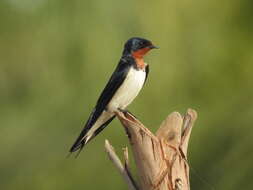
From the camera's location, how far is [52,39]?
4996 millimetres

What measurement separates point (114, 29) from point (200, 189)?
3.30 ft

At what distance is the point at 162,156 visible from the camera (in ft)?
8.38

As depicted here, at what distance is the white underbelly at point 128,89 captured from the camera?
3.79 metres

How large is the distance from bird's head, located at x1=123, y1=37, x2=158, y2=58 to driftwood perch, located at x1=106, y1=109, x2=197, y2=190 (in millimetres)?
1147

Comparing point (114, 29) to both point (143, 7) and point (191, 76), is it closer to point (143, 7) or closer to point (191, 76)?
point (143, 7)

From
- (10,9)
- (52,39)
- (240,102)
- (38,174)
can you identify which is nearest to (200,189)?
(240,102)

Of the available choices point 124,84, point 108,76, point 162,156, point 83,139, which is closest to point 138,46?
point 124,84

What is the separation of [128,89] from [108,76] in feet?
2.93

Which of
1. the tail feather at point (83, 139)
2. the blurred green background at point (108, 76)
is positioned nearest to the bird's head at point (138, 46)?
the tail feather at point (83, 139)

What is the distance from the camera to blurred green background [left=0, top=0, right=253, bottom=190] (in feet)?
13.8

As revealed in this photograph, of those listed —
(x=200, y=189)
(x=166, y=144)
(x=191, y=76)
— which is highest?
(x=166, y=144)

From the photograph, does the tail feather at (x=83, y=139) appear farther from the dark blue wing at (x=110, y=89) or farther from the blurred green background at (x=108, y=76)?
the blurred green background at (x=108, y=76)

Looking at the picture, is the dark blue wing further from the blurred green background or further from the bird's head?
the blurred green background

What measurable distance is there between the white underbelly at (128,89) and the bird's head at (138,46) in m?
0.07
